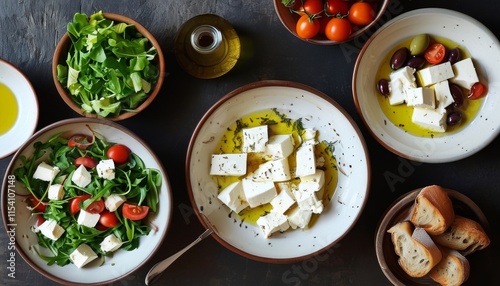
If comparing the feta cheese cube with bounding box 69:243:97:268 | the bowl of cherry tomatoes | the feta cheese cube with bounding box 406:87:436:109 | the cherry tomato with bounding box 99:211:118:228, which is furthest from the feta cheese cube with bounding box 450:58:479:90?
the feta cheese cube with bounding box 69:243:97:268

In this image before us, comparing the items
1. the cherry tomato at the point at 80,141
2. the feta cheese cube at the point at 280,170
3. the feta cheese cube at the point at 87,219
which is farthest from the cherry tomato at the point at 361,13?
the feta cheese cube at the point at 87,219

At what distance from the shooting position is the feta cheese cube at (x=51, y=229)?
2092 mm

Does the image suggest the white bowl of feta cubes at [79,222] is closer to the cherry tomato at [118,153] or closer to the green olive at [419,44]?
the cherry tomato at [118,153]

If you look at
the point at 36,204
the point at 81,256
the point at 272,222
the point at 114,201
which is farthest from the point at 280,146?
the point at 36,204

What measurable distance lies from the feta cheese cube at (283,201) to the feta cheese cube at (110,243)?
0.63m

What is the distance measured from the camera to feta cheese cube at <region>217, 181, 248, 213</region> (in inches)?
83.5

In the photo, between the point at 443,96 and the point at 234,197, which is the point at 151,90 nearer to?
the point at 234,197

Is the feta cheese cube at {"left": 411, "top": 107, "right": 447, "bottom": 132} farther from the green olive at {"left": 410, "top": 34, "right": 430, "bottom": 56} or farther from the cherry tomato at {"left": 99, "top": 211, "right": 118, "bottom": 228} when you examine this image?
the cherry tomato at {"left": 99, "top": 211, "right": 118, "bottom": 228}

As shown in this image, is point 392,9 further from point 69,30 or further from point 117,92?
point 69,30

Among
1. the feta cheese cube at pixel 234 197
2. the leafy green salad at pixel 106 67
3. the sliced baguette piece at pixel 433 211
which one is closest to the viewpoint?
the sliced baguette piece at pixel 433 211

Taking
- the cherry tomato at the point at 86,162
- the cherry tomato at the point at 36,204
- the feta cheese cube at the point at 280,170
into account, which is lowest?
the cherry tomato at the point at 36,204

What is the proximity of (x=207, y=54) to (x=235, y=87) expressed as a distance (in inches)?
7.0

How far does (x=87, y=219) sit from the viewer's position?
6.82 feet

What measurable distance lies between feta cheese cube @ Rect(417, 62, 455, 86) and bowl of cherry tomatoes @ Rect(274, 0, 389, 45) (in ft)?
0.97
